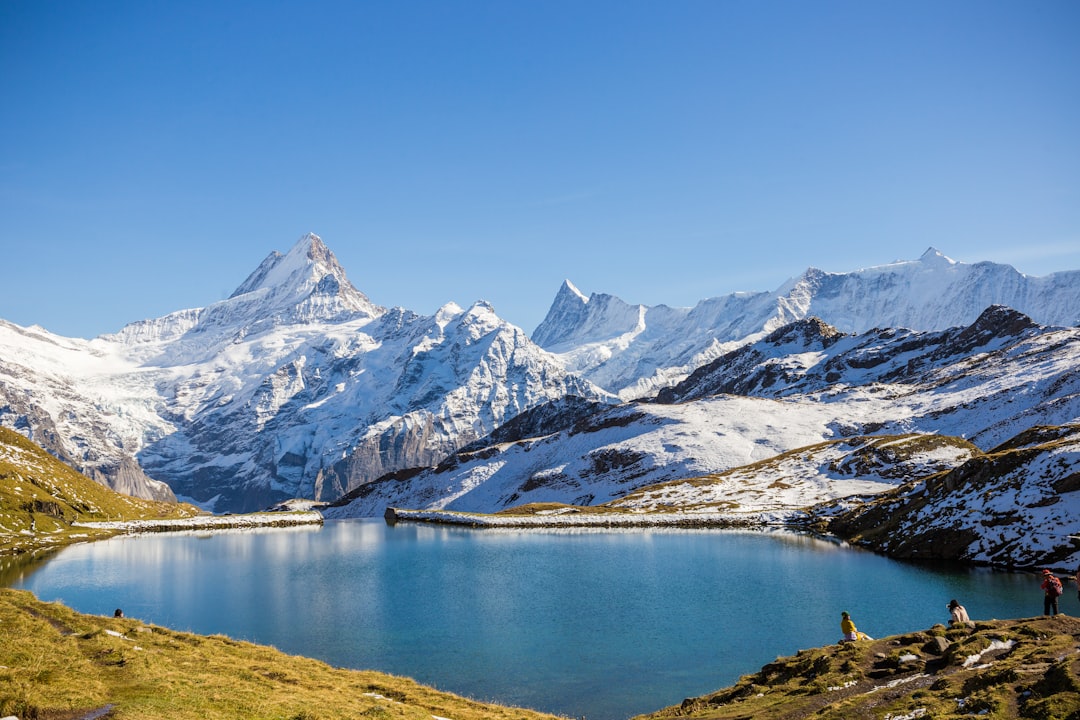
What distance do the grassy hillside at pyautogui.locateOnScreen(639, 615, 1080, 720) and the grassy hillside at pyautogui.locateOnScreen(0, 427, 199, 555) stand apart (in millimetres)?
109217

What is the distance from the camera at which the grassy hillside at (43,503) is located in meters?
115

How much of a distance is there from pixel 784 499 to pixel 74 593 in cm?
11275

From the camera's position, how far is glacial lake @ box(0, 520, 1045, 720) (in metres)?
44.9

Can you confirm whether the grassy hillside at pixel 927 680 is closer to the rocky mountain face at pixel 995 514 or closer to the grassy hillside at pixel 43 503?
the rocky mountain face at pixel 995 514

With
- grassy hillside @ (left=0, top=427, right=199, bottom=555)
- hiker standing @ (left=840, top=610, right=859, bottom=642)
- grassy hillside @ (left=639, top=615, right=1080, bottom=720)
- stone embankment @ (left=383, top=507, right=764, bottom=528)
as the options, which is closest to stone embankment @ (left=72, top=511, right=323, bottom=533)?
grassy hillside @ (left=0, top=427, right=199, bottom=555)

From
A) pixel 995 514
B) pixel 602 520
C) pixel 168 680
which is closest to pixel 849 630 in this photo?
pixel 168 680

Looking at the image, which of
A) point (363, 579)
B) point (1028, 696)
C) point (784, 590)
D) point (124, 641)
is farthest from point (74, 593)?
point (1028, 696)

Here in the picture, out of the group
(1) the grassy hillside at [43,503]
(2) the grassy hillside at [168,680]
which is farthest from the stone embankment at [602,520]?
(2) the grassy hillside at [168,680]

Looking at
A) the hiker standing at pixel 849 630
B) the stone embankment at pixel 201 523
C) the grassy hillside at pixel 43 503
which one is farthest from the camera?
the stone embankment at pixel 201 523

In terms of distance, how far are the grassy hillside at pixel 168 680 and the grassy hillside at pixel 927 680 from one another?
10437 millimetres

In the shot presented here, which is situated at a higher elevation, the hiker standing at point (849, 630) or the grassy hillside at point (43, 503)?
the grassy hillside at point (43, 503)

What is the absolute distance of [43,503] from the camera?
12975 centimetres

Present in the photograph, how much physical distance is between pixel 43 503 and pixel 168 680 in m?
123

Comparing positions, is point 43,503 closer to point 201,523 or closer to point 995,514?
Result: point 201,523
